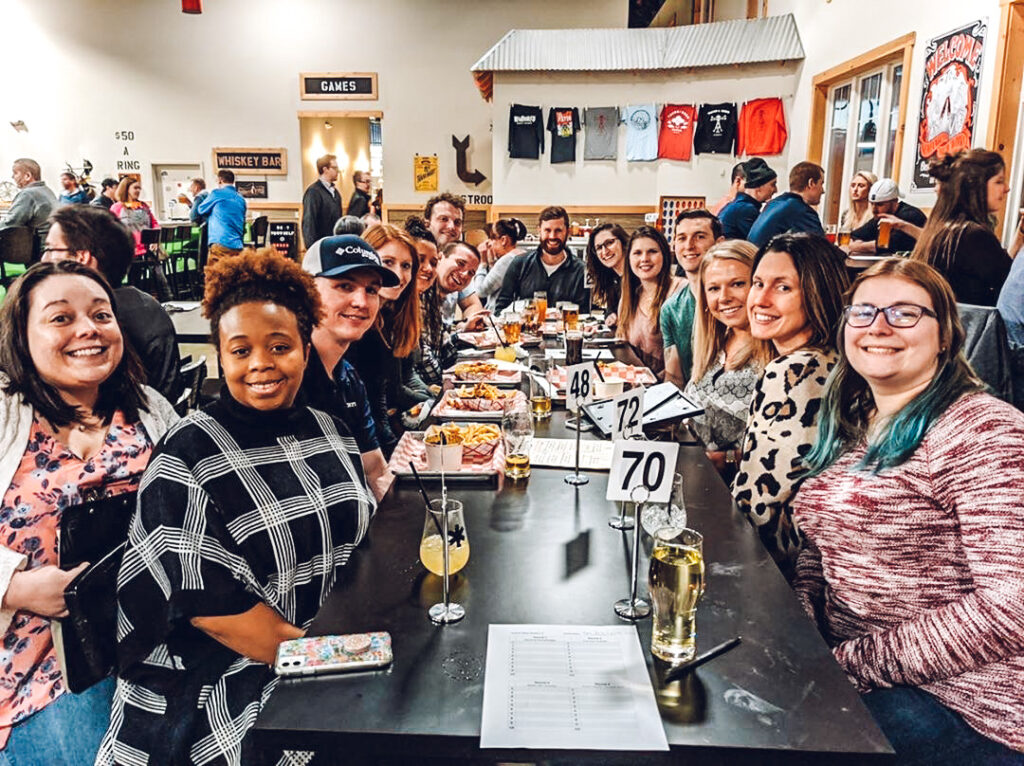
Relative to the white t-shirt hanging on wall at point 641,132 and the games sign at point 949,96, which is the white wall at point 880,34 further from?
the white t-shirt hanging on wall at point 641,132

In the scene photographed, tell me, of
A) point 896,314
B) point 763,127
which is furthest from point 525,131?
point 896,314

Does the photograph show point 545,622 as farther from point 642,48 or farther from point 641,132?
point 642,48

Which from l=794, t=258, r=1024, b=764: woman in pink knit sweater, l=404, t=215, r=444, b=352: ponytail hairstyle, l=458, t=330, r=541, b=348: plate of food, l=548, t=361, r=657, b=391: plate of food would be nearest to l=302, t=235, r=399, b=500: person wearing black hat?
l=548, t=361, r=657, b=391: plate of food

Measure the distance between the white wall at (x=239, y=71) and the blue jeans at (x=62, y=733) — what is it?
10.5 meters

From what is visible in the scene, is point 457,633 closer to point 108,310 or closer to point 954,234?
point 108,310

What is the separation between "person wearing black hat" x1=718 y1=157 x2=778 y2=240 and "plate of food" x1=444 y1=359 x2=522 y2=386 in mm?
3424

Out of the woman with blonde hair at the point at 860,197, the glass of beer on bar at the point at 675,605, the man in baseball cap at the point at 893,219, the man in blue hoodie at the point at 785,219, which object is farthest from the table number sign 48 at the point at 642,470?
the woman with blonde hair at the point at 860,197

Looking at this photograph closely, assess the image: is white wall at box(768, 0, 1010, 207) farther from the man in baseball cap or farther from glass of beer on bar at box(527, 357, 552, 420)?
glass of beer on bar at box(527, 357, 552, 420)

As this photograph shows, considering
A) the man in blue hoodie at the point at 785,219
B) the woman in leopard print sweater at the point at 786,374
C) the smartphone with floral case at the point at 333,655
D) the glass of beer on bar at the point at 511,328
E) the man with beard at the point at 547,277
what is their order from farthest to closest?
the man with beard at the point at 547,277, the man in blue hoodie at the point at 785,219, the glass of beer on bar at the point at 511,328, the woman in leopard print sweater at the point at 786,374, the smartphone with floral case at the point at 333,655

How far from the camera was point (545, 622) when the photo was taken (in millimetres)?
1277

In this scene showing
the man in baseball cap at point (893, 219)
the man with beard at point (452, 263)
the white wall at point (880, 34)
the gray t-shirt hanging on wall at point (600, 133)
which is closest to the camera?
the man with beard at point (452, 263)

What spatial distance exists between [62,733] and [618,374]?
2.29m

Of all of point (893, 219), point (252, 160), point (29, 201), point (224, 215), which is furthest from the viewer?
point (252, 160)

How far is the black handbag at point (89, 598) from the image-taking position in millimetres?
1513
